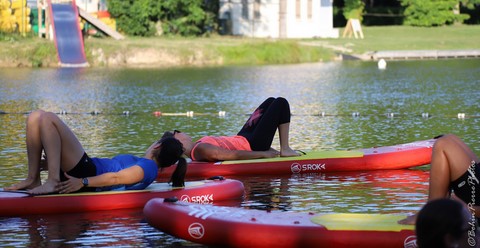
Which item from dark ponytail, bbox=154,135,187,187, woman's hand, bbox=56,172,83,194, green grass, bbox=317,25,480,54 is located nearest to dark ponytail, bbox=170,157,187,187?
dark ponytail, bbox=154,135,187,187

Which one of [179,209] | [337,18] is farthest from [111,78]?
[337,18]

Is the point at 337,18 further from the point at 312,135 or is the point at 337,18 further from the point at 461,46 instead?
the point at 312,135

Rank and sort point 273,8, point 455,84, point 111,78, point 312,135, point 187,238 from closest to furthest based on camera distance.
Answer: point 187,238, point 312,135, point 455,84, point 111,78, point 273,8

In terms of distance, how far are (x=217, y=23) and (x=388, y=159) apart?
46855mm

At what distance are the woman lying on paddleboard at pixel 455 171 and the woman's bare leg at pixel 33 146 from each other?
14.1 ft

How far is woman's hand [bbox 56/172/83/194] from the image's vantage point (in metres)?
11.4

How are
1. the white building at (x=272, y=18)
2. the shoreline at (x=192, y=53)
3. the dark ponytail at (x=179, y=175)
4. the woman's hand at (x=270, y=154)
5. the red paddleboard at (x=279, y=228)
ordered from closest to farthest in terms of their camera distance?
the red paddleboard at (x=279, y=228), the dark ponytail at (x=179, y=175), the woman's hand at (x=270, y=154), the shoreline at (x=192, y=53), the white building at (x=272, y=18)

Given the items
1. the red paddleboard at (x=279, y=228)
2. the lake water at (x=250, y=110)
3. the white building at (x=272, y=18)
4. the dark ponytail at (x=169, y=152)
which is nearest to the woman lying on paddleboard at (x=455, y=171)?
the red paddleboard at (x=279, y=228)

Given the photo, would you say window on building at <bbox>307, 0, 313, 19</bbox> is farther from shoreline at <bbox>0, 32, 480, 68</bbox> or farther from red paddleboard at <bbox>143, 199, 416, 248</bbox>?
red paddleboard at <bbox>143, 199, 416, 248</bbox>

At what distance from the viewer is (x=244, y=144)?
14.7m

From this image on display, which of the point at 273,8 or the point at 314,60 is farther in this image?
the point at 273,8

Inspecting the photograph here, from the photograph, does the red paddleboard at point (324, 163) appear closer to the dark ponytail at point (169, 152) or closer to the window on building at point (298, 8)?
the dark ponytail at point (169, 152)

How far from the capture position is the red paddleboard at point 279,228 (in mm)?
9211

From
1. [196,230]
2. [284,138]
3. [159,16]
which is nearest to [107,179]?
[196,230]
